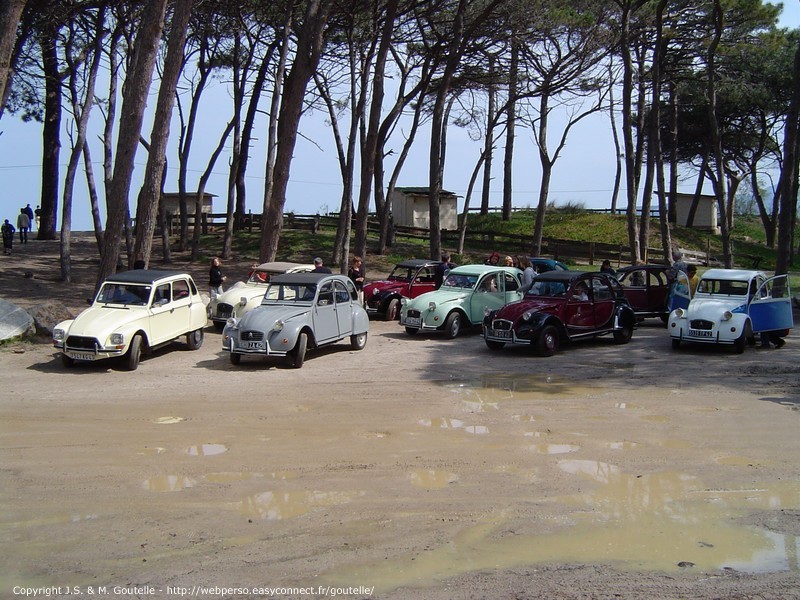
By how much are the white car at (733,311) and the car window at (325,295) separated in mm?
6680

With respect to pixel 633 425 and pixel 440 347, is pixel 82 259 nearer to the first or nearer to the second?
pixel 440 347

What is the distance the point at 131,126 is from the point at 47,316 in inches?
190

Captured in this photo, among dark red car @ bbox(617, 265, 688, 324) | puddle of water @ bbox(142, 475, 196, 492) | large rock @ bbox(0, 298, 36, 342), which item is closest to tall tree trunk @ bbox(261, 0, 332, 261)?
large rock @ bbox(0, 298, 36, 342)

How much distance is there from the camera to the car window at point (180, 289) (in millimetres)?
14891

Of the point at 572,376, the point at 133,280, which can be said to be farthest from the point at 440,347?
the point at 133,280

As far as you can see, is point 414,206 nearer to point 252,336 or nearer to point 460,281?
point 460,281

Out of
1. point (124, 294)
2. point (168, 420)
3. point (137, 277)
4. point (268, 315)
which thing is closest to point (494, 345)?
point (268, 315)

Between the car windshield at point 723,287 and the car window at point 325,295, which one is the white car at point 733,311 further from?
the car window at point 325,295

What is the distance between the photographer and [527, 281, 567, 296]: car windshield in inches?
627

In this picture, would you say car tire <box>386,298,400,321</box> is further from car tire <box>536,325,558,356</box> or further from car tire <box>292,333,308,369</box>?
car tire <box>292,333,308,369</box>

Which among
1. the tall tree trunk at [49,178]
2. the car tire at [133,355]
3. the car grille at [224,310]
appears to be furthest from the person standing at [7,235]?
the car tire at [133,355]

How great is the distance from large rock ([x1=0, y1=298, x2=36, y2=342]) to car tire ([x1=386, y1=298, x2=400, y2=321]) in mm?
8283

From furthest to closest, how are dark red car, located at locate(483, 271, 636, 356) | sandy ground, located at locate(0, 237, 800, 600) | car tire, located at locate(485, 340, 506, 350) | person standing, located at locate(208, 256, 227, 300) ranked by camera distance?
person standing, located at locate(208, 256, 227, 300) < car tire, located at locate(485, 340, 506, 350) < dark red car, located at locate(483, 271, 636, 356) < sandy ground, located at locate(0, 237, 800, 600)

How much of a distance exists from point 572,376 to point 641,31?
22225 millimetres
